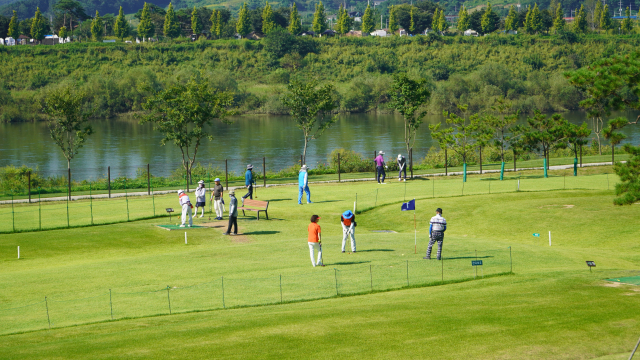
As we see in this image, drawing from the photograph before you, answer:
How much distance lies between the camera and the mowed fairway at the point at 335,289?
14.0 meters

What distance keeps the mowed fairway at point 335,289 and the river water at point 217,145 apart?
135ft

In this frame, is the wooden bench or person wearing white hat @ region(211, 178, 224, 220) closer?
person wearing white hat @ region(211, 178, 224, 220)

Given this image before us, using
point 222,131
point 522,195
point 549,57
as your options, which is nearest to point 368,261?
point 522,195

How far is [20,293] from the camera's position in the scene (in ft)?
64.5

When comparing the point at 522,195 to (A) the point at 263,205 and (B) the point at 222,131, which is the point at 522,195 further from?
(B) the point at 222,131

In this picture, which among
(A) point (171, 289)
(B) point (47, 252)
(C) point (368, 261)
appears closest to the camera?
(A) point (171, 289)

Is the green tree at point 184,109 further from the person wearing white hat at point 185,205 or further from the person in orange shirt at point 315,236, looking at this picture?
the person in orange shirt at point 315,236

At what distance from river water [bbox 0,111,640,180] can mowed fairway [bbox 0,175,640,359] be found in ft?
135

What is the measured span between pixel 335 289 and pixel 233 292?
3037 millimetres

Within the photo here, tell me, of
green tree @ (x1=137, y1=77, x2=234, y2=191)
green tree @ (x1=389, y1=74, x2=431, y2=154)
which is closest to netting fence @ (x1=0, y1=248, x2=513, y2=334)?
green tree @ (x1=137, y1=77, x2=234, y2=191)

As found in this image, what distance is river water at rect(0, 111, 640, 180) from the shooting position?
78.4m

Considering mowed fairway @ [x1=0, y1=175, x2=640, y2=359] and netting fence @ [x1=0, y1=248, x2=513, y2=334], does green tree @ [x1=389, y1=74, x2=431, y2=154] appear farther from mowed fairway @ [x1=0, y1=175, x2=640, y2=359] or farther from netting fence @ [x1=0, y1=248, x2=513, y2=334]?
netting fence @ [x1=0, y1=248, x2=513, y2=334]

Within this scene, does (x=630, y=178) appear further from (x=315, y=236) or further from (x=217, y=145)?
(x=217, y=145)

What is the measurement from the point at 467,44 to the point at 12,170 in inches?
6483
